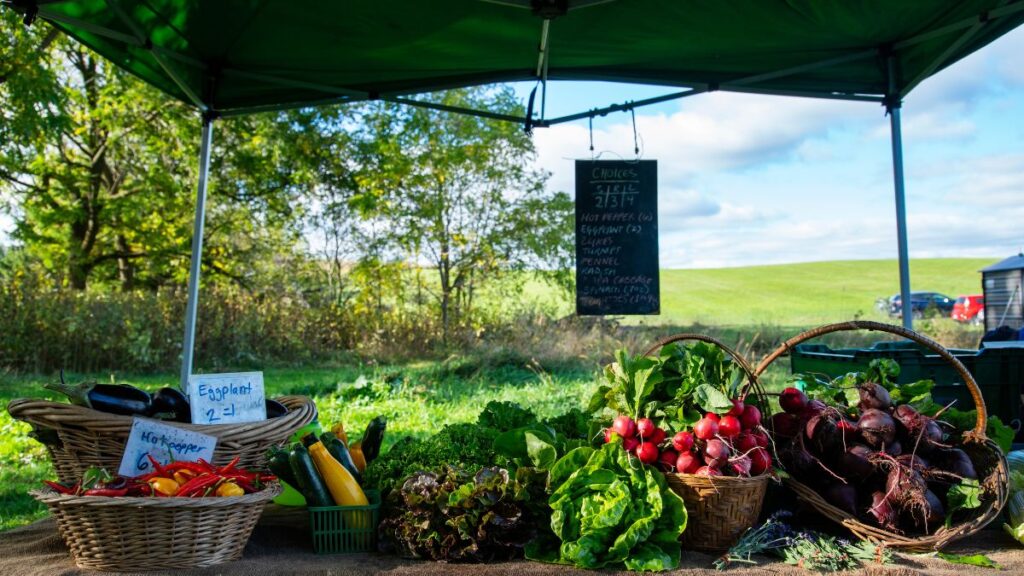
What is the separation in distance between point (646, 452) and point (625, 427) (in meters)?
0.09

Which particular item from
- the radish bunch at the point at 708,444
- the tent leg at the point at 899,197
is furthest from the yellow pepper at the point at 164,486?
the tent leg at the point at 899,197

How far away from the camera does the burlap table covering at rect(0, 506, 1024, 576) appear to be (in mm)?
2125

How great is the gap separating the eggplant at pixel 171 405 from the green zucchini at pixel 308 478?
0.61m

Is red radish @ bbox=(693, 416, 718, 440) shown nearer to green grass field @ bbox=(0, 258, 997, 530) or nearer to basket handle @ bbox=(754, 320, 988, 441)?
basket handle @ bbox=(754, 320, 988, 441)

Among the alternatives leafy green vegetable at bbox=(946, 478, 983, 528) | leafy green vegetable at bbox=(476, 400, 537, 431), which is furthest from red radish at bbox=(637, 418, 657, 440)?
leafy green vegetable at bbox=(946, 478, 983, 528)

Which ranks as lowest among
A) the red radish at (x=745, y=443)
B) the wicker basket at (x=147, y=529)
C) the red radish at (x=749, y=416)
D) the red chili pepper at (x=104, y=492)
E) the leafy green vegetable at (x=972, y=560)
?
the leafy green vegetable at (x=972, y=560)

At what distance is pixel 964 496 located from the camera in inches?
91.0

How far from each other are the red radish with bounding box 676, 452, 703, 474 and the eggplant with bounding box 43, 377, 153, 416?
73.9 inches

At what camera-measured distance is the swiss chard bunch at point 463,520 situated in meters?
2.22

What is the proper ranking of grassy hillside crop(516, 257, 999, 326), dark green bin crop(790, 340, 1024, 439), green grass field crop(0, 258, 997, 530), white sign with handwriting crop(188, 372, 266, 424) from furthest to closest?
grassy hillside crop(516, 257, 999, 326)
green grass field crop(0, 258, 997, 530)
dark green bin crop(790, 340, 1024, 439)
white sign with handwriting crop(188, 372, 266, 424)

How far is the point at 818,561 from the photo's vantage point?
2164 millimetres

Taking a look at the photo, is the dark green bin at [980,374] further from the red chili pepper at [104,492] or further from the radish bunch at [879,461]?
the red chili pepper at [104,492]

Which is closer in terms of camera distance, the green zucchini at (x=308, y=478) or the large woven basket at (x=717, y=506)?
the large woven basket at (x=717, y=506)

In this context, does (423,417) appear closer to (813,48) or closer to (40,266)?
(813,48)
